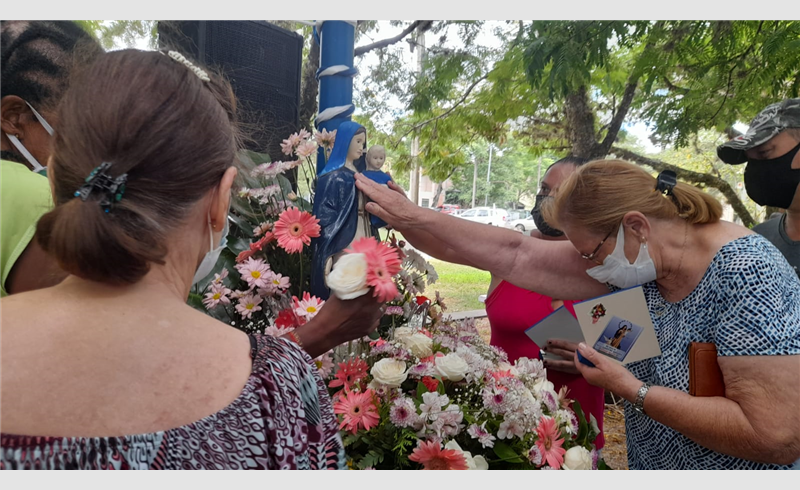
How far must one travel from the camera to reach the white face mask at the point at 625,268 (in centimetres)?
166

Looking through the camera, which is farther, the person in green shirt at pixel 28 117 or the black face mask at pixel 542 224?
the black face mask at pixel 542 224

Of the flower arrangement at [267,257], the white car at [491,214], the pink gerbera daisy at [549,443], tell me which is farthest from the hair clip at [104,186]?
the white car at [491,214]

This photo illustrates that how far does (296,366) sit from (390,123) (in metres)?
3.77

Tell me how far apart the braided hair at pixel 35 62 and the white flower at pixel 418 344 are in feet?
3.82

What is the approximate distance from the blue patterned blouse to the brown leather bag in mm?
31

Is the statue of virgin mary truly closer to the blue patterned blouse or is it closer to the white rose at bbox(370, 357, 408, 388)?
the white rose at bbox(370, 357, 408, 388)

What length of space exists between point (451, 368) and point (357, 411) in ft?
0.94

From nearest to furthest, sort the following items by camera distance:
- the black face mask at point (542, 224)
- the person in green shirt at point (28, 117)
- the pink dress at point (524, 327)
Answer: the person in green shirt at point (28, 117), the pink dress at point (524, 327), the black face mask at point (542, 224)

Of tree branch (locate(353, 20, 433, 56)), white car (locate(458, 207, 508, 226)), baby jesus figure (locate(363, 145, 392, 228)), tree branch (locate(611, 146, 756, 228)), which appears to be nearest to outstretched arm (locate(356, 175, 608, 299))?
baby jesus figure (locate(363, 145, 392, 228))

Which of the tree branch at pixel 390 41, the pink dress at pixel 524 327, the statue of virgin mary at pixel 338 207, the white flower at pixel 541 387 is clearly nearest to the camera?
the white flower at pixel 541 387

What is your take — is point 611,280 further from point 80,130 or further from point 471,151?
point 471,151

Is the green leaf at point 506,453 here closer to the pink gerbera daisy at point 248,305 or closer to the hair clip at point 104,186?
the pink gerbera daisy at point 248,305

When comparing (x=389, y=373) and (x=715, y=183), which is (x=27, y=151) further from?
(x=715, y=183)

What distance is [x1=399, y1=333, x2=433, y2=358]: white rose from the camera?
151 centimetres
